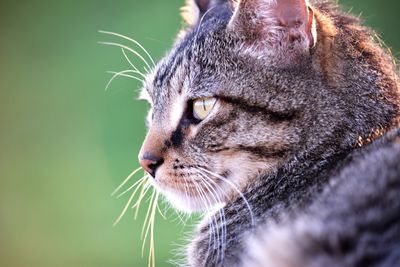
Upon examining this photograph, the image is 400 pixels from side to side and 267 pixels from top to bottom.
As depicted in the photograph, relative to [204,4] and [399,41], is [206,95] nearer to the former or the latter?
[204,4]

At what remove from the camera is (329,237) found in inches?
39.4

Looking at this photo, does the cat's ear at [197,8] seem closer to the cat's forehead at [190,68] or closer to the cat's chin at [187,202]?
the cat's forehead at [190,68]

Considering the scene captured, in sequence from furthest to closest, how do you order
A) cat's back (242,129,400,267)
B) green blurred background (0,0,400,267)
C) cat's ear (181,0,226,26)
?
green blurred background (0,0,400,267)
cat's ear (181,0,226,26)
cat's back (242,129,400,267)

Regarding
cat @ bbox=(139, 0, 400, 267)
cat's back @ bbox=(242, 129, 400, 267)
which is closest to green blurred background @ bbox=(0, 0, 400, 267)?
cat @ bbox=(139, 0, 400, 267)

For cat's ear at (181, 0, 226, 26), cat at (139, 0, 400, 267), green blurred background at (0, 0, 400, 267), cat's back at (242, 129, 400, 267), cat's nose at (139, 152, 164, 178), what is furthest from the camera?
green blurred background at (0, 0, 400, 267)

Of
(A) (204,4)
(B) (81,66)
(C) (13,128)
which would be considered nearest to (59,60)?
(B) (81,66)

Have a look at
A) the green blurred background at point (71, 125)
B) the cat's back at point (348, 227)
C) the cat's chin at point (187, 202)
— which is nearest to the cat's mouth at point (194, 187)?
the cat's chin at point (187, 202)

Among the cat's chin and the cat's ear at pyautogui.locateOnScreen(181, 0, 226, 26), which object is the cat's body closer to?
the cat's chin

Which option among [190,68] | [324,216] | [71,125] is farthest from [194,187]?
[71,125]

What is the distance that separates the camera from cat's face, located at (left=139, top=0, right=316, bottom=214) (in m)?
1.32

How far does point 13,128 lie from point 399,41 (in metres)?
1.93

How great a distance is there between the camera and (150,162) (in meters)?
1.42

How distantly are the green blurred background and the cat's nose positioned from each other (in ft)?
3.92

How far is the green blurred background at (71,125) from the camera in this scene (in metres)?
2.74
